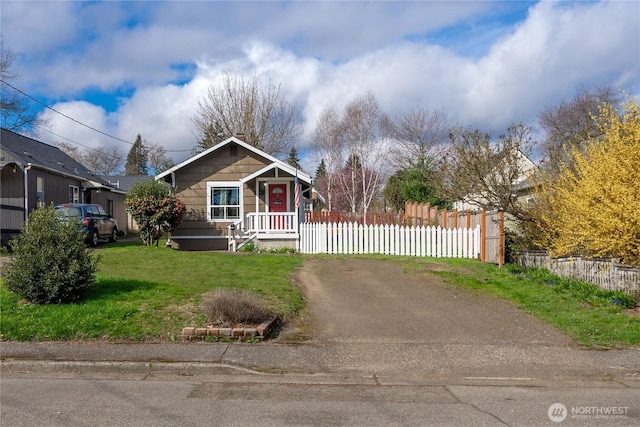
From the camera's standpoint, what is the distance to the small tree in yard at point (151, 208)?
19.5 meters

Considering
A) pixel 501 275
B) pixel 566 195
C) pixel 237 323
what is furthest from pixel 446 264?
pixel 237 323

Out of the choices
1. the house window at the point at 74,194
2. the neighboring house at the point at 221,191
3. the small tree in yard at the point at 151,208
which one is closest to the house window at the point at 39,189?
the house window at the point at 74,194

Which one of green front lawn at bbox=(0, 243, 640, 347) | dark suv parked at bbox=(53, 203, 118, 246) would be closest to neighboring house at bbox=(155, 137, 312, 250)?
dark suv parked at bbox=(53, 203, 118, 246)

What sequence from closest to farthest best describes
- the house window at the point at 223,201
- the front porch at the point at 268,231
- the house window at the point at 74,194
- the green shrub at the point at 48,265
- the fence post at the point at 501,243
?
the green shrub at the point at 48,265 < the fence post at the point at 501,243 < the front porch at the point at 268,231 < the house window at the point at 223,201 < the house window at the point at 74,194

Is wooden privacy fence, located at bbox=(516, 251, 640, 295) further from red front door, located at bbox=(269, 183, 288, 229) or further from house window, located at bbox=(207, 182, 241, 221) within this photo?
house window, located at bbox=(207, 182, 241, 221)

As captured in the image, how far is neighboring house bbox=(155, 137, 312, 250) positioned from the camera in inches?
880

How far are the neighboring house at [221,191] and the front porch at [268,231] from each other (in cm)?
122

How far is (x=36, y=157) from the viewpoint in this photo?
82.4 ft

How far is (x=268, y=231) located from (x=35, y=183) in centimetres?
1091

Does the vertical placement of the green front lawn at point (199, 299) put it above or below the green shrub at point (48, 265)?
Result: below

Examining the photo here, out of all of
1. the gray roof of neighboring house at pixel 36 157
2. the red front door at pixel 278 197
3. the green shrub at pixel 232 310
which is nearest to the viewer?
the green shrub at pixel 232 310

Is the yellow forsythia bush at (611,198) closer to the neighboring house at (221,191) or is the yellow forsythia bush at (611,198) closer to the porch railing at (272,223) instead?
the porch railing at (272,223)

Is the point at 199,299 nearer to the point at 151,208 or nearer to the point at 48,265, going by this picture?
the point at 48,265

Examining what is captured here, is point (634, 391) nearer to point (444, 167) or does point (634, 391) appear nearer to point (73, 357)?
point (73, 357)
